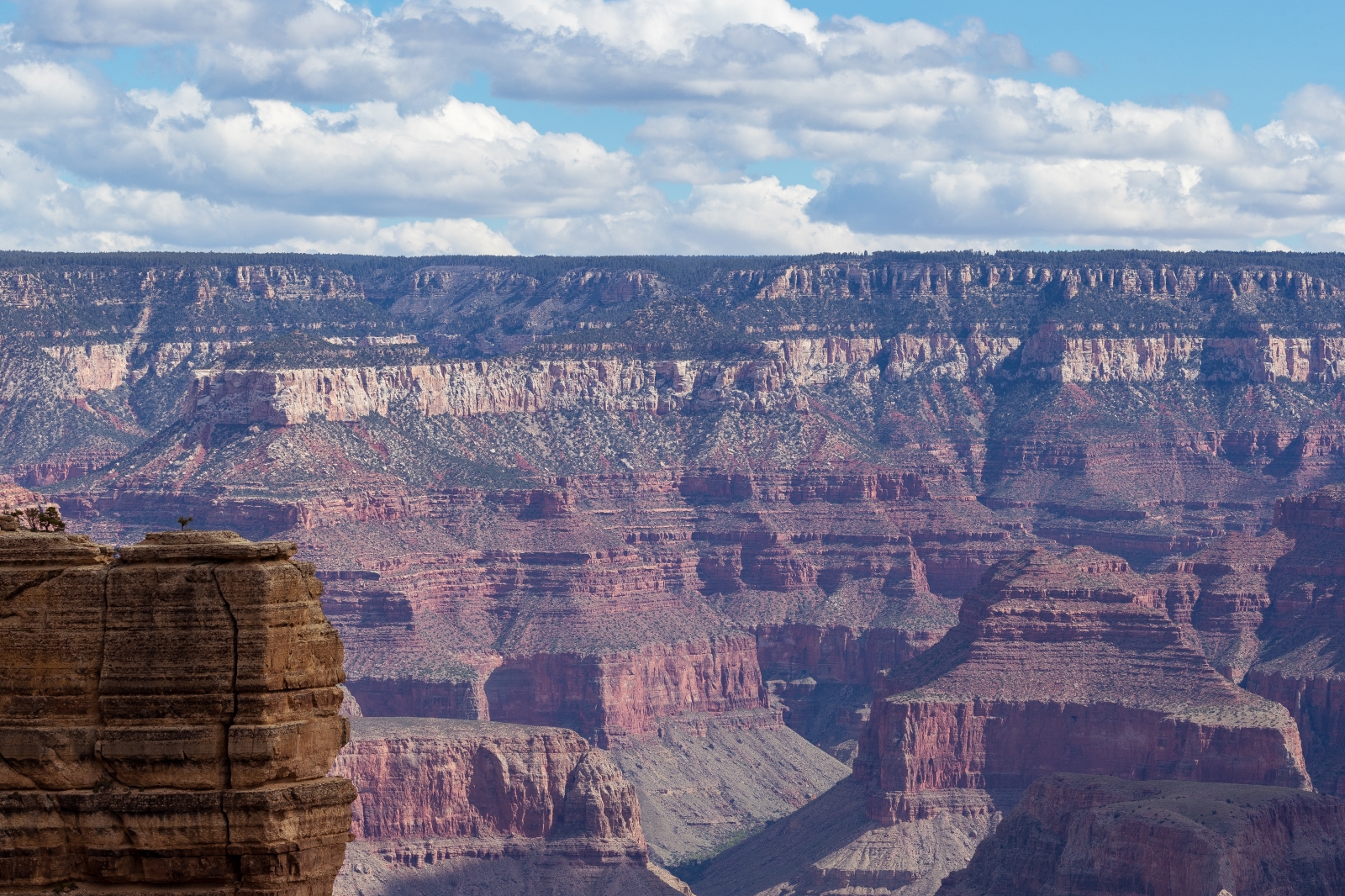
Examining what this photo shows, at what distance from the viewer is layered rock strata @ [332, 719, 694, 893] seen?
131 m

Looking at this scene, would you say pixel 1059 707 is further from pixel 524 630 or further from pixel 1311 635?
pixel 524 630

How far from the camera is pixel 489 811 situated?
135 meters

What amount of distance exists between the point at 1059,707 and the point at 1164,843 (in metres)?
40.7

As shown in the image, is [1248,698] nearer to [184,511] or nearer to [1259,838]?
Answer: [1259,838]

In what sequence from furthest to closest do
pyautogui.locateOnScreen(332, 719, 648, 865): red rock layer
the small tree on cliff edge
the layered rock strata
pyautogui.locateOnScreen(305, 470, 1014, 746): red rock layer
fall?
pyautogui.locateOnScreen(305, 470, 1014, 746): red rock layer → pyautogui.locateOnScreen(332, 719, 648, 865): red rock layer → the layered rock strata → the small tree on cliff edge

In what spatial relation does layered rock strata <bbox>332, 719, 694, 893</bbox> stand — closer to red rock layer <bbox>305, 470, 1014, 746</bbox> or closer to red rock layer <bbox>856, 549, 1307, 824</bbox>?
red rock layer <bbox>856, 549, 1307, 824</bbox>

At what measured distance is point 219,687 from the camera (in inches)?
1094

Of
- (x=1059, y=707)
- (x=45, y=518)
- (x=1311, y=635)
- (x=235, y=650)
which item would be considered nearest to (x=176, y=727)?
(x=235, y=650)

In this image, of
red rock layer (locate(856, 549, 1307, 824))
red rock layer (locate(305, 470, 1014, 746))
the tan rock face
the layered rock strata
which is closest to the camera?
the tan rock face

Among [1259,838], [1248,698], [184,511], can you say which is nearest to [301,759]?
[1259,838]

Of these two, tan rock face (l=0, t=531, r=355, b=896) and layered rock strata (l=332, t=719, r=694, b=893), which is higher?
tan rock face (l=0, t=531, r=355, b=896)

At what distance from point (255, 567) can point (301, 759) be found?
196 centimetres

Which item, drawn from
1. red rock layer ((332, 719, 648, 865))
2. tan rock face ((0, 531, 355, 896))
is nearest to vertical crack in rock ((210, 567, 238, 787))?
tan rock face ((0, 531, 355, 896))

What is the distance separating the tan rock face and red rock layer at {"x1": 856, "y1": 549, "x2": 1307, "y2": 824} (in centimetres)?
12085
